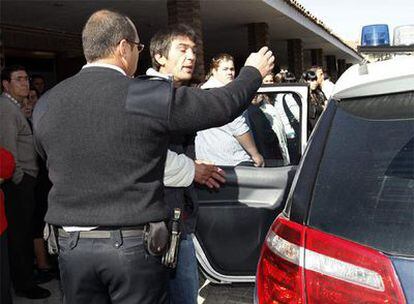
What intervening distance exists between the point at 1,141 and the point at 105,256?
203 centimetres

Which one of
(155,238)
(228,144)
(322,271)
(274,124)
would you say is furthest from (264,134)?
(322,271)

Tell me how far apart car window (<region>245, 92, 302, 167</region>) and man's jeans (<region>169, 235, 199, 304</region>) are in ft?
5.25

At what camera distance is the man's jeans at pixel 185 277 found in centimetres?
207

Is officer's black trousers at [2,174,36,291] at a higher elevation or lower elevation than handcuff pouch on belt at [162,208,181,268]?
lower

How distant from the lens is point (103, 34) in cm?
170

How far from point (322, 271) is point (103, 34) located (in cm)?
109

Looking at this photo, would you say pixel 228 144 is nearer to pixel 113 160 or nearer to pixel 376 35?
pixel 376 35

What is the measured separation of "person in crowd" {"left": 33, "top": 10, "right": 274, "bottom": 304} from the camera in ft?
5.15

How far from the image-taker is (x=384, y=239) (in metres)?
1.20

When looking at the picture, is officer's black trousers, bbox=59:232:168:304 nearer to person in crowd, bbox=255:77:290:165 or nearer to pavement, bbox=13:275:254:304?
pavement, bbox=13:275:254:304

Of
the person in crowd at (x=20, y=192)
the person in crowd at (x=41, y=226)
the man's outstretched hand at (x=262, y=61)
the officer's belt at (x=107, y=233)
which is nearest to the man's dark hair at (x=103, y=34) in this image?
the man's outstretched hand at (x=262, y=61)

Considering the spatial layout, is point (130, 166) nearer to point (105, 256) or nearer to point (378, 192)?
point (105, 256)

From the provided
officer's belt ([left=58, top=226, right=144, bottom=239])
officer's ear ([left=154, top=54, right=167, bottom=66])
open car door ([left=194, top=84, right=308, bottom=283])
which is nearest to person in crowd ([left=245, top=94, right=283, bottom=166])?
open car door ([left=194, top=84, right=308, bottom=283])

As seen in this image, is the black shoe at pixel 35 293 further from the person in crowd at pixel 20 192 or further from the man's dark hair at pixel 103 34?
the man's dark hair at pixel 103 34
